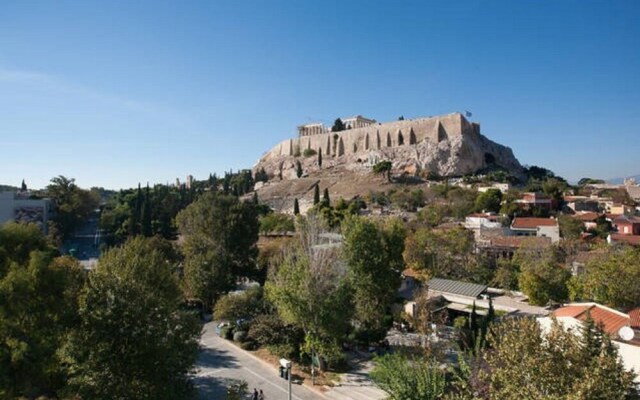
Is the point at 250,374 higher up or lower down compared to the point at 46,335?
lower down

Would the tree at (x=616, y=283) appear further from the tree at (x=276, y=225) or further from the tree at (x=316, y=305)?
the tree at (x=276, y=225)

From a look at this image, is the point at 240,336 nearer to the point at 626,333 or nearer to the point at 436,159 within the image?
the point at 626,333

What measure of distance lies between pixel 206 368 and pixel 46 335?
738cm

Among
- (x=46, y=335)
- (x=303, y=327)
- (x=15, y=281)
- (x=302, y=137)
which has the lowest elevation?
(x=303, y=327)

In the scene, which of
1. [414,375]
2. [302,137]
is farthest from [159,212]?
[302,137]

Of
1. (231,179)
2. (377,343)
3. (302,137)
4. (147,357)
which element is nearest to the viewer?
(147,357)

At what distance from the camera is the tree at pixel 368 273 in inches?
816

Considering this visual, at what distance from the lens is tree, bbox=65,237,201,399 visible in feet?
35.3

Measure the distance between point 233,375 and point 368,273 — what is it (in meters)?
7.82

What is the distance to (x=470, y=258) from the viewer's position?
32.4m

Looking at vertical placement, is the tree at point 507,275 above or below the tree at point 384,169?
below

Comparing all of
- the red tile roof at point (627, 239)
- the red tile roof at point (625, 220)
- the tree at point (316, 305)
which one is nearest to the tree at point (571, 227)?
the red tile roof at point (627, 239)

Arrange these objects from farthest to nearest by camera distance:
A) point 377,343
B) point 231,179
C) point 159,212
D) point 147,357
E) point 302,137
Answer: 1. point 302,137
2. point 231,179
3. point 159,212
4. point 377,343
5. point 147,357

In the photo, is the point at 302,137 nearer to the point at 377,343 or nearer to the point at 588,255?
the point at 588,255
